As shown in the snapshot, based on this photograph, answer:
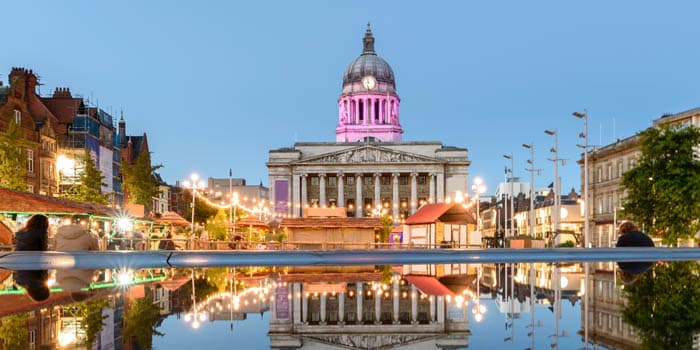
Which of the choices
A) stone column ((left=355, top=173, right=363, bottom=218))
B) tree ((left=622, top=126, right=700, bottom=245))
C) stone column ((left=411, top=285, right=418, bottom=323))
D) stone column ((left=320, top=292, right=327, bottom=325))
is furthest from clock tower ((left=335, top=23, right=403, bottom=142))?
stone column ((left=320, top=292, right=327, bottom=325))

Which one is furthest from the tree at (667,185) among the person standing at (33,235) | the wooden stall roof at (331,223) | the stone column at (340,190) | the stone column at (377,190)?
the stone column at (340,190)

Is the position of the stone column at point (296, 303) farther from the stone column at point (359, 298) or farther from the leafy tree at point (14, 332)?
the leafy tree at point (14, 332)

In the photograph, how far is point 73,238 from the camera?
1544 centimetres

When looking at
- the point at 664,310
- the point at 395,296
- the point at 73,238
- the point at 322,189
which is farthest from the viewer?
the point at 322,189

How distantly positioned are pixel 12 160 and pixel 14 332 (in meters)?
45.0

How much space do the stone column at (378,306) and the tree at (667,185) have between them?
36893 mm

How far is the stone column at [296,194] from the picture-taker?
355ft

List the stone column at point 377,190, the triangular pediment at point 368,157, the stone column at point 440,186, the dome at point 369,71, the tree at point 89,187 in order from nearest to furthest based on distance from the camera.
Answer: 1. the tree at point 89,187
2. the stone column at point 440,186
3. the triangular pediment at point 368,157
4. the stone column at point 377,190
5. the dome at point 369,71

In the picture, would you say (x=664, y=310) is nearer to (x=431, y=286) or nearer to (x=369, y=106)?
(x=431, y=286)

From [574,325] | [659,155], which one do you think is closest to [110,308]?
[574,325]

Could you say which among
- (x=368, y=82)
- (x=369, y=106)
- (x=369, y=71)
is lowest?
(x=369, y=106)

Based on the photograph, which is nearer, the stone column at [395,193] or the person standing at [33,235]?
the person standing at [33,235]

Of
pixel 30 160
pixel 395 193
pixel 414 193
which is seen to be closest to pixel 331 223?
pixel 30 160

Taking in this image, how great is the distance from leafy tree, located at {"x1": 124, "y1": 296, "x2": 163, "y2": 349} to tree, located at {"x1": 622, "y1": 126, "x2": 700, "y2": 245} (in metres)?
38.7
